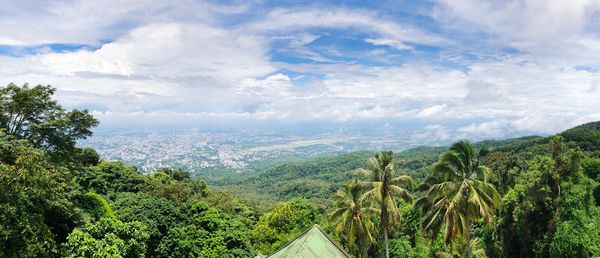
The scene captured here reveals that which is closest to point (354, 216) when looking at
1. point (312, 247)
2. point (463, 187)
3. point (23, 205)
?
point (463, 187)

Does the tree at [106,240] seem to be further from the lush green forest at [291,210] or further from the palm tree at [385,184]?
the palm tree at [385,184]

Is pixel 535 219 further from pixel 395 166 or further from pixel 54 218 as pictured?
pixel 54 218

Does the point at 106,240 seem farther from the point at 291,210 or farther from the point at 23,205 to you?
the point at 291,210

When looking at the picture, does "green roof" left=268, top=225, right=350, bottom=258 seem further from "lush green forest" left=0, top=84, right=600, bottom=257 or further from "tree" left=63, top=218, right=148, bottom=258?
"tree" left=63, top=218, right=148, bottom=258

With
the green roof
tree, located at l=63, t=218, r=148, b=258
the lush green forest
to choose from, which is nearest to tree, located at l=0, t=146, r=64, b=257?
the lush green forest

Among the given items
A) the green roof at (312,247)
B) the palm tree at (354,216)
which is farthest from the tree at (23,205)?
the palm tree at (354,216)
